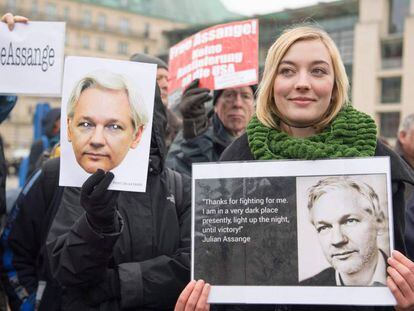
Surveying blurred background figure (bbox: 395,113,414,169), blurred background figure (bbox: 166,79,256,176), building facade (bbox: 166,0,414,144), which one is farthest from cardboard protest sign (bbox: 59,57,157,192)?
building facade (bbox: 166,0,414,144)

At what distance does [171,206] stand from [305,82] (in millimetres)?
816

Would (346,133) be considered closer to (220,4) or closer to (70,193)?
(70,193)

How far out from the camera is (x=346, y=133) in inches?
84.2

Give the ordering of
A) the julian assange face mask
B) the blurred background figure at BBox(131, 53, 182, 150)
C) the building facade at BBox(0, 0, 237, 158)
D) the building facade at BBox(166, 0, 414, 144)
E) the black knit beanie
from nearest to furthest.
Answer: the julian assange face mask
the blurred background figure at BBox(131, 53, 182, 150)
the black knit beanie
the building facade at BBox(166, 0, 414, 144)
the building facade at BBox(0, 0, 237, 158)

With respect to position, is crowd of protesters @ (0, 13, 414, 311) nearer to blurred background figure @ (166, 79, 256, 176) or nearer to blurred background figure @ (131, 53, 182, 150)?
blurred background figure @ (131, 53, 182, 150)

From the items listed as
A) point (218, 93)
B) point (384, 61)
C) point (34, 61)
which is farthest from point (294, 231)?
point (384, 61)

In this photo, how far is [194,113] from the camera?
3906 millimetres

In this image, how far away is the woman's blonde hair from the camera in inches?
87.6

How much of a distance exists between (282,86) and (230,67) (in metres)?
1.84

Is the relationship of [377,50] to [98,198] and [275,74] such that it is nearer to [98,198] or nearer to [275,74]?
[275,74]

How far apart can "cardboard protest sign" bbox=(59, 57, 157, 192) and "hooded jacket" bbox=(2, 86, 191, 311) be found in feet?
0.67

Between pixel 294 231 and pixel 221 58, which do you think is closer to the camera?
pixel 294 231

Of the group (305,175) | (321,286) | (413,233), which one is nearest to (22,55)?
(305,175)

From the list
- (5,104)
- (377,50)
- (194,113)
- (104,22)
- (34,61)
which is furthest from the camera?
(104,22)
